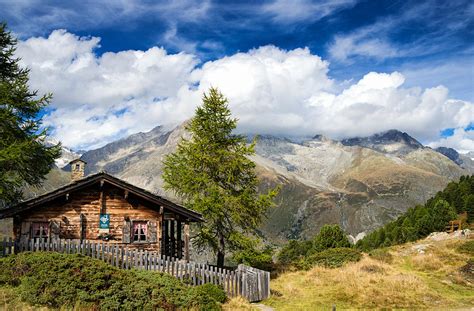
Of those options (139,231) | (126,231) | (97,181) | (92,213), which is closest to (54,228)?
(92,213)

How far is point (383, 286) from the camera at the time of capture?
20875 millimetres

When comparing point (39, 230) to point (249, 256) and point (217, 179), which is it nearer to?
point (217, 179)

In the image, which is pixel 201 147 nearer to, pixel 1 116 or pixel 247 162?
pixel 247 162

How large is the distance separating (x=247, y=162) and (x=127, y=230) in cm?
900

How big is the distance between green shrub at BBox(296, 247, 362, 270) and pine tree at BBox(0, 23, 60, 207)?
21.3 metres

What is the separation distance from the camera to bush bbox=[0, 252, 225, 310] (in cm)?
1304

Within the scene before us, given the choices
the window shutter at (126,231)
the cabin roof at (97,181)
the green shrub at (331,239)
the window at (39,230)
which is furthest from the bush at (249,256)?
the green shrub at (331,239)

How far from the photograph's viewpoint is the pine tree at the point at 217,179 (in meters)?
26.2

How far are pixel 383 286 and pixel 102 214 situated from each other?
54.7 feet

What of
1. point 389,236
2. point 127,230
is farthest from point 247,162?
point 389,236

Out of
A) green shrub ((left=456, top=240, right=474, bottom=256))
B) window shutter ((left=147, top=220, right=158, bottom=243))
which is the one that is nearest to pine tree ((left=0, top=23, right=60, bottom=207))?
window shutter ((left=147, top=220, right=158, bottom=243))

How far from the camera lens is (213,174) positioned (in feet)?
89.5

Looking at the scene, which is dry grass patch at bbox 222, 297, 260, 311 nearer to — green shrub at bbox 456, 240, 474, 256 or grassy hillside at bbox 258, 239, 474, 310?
grassy hillside at bbox 258, 239, 474, 310

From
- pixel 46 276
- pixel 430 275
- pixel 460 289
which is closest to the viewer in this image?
pixel 46 276
